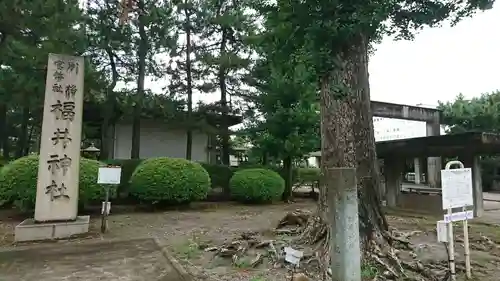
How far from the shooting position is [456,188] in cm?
407

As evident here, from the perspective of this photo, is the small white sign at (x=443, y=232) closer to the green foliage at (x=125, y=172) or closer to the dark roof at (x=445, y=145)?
the dark roof at (x=445, y=145)

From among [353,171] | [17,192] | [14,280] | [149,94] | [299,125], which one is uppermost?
[149,94]

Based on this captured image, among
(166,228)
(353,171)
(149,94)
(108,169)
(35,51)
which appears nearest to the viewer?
(353,171)

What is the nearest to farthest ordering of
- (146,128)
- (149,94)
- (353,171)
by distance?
(353,171), (149,94), (146,128)

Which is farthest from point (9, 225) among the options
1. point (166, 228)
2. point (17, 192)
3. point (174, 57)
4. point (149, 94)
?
point (174, 57)

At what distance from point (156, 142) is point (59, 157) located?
9.55 meters

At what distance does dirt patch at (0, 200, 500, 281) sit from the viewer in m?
4.52

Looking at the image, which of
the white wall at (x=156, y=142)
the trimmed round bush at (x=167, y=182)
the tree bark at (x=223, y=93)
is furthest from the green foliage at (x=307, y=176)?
the trimmed round bush at (x=167, y=182)

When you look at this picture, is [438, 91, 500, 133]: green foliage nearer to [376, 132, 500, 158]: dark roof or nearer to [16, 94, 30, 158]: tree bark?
[376, 132, 500, 158]: dark roof

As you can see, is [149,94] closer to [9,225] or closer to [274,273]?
[9,225]

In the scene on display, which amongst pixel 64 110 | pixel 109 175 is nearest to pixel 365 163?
pixel 109 175

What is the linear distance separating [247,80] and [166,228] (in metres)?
8.52

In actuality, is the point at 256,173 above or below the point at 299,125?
below

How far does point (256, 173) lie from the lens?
13.1m
